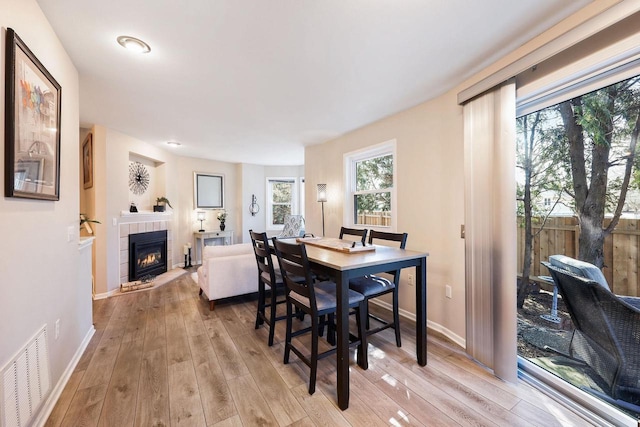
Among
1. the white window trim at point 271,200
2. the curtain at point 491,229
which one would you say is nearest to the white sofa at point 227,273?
the curtain at point 491,229

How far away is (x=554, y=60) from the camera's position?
1593 millimetres

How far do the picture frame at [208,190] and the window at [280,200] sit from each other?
122 cm

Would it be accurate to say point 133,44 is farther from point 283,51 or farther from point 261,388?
point 261,388

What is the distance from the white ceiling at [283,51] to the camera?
146 centimetres

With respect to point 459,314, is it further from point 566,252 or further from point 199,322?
point 199,322

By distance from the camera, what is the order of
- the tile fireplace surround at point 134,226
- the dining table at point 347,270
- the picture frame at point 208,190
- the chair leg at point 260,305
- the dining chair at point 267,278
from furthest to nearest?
the picture frame at point 208,190, the tile fireplace surround at point 134,226, the chair leg at point 260,305, the dining chair at point 267,278, the dining table at point 347,270

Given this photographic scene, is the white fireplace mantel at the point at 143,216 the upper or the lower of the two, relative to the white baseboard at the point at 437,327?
upper

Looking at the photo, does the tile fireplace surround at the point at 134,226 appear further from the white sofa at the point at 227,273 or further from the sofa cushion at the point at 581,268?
the sofa cushion at the point at 581,268

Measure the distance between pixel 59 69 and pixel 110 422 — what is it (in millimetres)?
2351

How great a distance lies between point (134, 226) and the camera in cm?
421

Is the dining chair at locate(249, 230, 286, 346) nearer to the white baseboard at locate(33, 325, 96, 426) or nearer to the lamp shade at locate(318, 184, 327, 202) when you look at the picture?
the white baseboard at locate(33, 325, 96, 426)

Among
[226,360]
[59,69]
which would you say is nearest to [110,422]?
[226,360]

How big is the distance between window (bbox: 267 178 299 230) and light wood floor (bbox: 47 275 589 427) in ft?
14.3

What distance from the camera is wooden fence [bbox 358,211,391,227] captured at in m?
3.29
